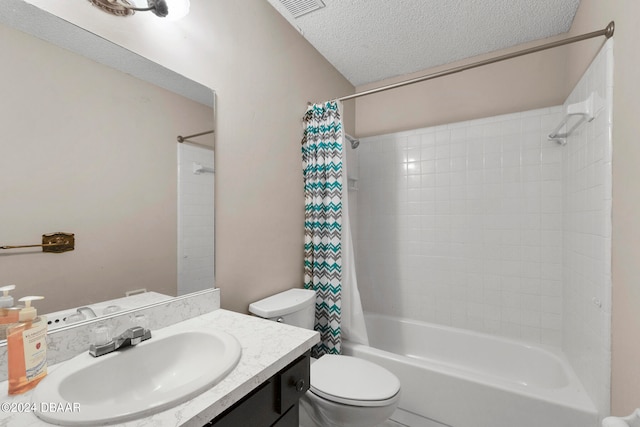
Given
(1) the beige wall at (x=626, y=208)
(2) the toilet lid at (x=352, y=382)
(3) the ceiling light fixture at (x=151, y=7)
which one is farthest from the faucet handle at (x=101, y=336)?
(1) the beige wall at (x=626, y=208)

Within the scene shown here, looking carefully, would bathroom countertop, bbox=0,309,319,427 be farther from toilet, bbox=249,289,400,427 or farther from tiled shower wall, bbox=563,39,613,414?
tiled shower wall, bbox=563,39,613,414

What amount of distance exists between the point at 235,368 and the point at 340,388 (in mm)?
712

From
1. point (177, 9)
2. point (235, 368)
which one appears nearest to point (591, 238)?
point (235, 368)

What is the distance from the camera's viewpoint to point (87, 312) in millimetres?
913

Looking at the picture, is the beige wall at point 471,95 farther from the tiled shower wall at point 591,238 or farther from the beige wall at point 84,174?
the beige wall at point 84,174

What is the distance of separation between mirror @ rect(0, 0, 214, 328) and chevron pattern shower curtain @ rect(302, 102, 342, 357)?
76cm

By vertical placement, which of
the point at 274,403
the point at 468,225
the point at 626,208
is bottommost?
the point at 274,403

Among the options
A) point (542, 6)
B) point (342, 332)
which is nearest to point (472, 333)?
point (342, 332)

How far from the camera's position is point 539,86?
2.01 metres

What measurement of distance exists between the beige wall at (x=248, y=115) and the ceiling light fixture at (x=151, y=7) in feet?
0.08

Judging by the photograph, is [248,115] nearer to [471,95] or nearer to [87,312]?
[87,312]

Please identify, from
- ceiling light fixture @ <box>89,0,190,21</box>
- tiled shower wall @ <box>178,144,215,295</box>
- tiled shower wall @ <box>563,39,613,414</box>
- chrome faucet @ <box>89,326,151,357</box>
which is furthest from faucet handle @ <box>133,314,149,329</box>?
tiled shower wall @ <box>563,39,613,414</box>

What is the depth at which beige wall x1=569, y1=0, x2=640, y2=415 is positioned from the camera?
104 centimetres

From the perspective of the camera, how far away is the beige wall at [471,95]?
6.51 feet
